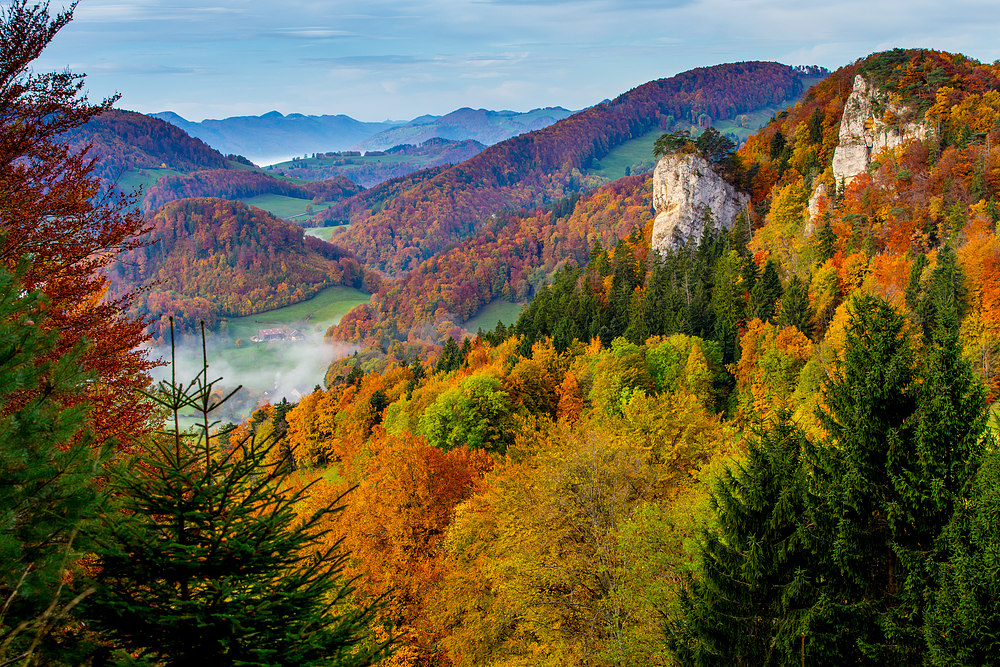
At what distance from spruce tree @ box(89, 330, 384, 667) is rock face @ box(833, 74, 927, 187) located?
76.8 meters

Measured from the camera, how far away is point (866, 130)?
233ft

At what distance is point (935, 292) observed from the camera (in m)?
42.9

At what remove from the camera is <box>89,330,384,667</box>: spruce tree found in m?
5.83

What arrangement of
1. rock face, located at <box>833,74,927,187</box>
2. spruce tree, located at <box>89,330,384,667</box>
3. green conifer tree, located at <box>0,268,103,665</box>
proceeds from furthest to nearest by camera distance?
rock face, located at <box>833,74,927,187</box>
spruce tree, located at <box>89,330,384,667</box>
green conifer tree, located at <box>0,268,103,665</box>

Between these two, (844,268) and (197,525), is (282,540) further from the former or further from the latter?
(844,268)

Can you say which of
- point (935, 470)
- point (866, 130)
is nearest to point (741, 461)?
point (935, 470)

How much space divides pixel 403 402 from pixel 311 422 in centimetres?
1758

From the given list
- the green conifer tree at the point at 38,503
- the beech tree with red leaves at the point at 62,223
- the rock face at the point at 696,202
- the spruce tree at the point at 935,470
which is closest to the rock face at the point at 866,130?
the rock face at the point at 696,202

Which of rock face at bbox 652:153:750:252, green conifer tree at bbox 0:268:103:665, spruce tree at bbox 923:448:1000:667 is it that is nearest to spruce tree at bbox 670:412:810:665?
spruce tree at bbox 923:448:1000:667

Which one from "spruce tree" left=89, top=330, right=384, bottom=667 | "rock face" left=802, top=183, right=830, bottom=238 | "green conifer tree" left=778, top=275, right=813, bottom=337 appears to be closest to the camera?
"spruce tree" left=89, top=330, right=384, bottom=667

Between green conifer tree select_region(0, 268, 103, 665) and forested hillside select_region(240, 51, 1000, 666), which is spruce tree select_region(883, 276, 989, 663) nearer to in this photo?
forested hillside select_region(240, 51, 1000, 666)

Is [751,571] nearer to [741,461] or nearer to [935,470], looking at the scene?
[935,470]

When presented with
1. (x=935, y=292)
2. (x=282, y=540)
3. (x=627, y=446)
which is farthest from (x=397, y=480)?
(x=935, y=292)

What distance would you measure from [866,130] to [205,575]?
8298cm
